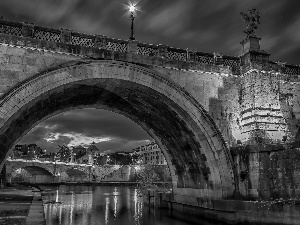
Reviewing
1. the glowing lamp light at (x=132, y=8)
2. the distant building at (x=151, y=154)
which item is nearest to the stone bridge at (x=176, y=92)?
the glowing lamp light at (x=132, y=8)

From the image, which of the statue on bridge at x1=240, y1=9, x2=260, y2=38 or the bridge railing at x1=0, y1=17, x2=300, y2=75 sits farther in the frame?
the statue on bridge at x1=240, y1=9, x2=260, y2=38

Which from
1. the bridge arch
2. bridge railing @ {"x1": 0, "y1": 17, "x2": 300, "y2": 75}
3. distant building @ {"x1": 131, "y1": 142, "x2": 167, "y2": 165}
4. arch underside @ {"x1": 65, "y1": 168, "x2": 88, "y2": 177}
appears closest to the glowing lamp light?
bridge railing @ {"x1": 0, "y1": 17, "x2": 300, "y2": 75}

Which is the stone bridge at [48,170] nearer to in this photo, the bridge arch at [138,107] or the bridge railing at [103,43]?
the bridge arch at [138,107]

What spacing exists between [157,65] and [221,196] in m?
6.87

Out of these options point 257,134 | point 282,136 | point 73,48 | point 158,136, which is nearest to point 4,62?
point 73,48

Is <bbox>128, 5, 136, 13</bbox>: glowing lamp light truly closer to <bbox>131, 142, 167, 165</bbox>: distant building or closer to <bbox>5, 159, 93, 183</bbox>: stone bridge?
<bbox>5, 159, 93, 183</bbox>: stone bridge

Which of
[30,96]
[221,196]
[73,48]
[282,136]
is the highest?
[73,48]

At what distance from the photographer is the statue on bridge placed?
53.0 feet

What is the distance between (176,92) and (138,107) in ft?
10.9

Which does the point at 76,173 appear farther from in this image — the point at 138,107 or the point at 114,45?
the point at 114,45

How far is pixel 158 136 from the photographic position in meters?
19.4

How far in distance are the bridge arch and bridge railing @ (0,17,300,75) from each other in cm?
121

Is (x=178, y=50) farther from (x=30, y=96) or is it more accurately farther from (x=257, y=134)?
(x=30, y=96)

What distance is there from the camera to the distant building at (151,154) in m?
113
